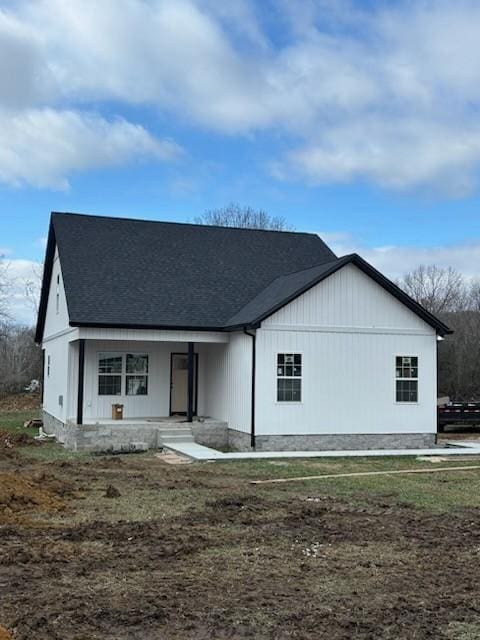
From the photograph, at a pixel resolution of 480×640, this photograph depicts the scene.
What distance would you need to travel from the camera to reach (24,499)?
1059 cm

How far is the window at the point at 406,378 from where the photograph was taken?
63.9 feet

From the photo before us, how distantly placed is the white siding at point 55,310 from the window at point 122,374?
1741 millimetres

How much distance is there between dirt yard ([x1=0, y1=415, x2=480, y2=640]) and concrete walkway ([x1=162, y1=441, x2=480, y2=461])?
10.1 feet

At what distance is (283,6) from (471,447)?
479 inches

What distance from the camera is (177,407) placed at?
21.9 metres

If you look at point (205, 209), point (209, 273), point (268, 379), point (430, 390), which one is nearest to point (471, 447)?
point (430, 390)

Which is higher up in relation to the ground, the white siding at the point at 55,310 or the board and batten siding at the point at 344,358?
the white siding at the point at 55,310

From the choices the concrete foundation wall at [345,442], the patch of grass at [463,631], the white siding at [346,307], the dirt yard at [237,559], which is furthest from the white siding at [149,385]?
the patch of grass at [463,631]

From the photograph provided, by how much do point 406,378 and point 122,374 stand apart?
8207mm

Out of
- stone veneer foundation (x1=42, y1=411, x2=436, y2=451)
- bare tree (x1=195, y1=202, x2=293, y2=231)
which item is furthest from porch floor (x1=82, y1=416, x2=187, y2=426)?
bare tree (x1=195, y1=202, x2=293, y2=231)

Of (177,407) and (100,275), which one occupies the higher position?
(100,275)

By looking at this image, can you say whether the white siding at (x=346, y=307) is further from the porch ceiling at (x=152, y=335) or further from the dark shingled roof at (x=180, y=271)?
the porch ceiling at (x=152, y=335)

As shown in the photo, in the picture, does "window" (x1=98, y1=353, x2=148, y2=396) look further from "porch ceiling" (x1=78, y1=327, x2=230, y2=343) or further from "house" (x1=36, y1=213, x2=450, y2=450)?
"porch ceiling" (x1=78, y1=327, x2=230, y2=343)

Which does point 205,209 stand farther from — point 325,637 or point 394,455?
point 325,637
